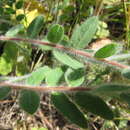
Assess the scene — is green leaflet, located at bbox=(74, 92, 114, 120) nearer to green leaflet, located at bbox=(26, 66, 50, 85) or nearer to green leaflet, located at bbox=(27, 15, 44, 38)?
green leaflet, located at bbox=(26, 66, 50, 85)

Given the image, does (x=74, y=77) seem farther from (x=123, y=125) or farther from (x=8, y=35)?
(x=123, y=125)

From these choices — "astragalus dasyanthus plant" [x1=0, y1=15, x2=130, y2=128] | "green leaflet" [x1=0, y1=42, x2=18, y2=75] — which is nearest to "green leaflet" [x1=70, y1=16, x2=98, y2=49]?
"astragalus dasyanthus plant" [x1=0, y1=15, x2=130, y2=128]

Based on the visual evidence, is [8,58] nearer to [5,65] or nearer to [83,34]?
[5,65]

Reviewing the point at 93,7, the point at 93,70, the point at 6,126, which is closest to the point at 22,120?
the point at 6,126

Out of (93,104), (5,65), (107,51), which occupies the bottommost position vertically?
(5,65)

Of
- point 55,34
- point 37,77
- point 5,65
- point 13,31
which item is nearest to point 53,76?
point 37,77
